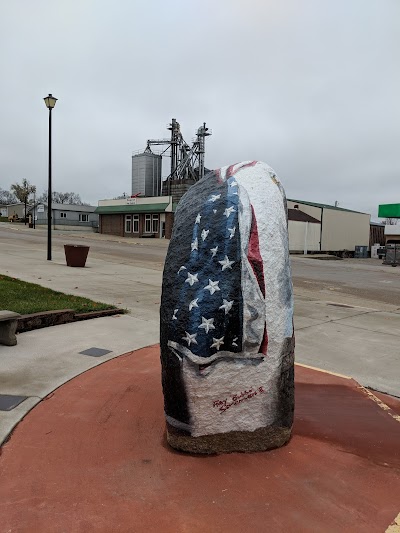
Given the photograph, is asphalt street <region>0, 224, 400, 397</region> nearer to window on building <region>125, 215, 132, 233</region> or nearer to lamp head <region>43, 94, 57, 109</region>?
lamp head <region>43, 94, 57, 109</region>

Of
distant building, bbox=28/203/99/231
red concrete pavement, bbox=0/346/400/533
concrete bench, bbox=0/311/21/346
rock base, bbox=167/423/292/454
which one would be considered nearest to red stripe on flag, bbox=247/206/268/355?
rock base, bbox=167/423/292/454

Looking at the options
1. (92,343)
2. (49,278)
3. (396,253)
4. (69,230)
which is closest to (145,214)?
(69,230)

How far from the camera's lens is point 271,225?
10.8ft

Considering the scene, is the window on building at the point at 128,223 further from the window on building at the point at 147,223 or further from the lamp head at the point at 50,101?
the lamp head at the point at 50,101

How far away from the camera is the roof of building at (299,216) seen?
39844 millimetres

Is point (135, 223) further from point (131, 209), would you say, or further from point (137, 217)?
point (131, 209)

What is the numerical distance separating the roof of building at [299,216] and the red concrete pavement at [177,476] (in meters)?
36.7

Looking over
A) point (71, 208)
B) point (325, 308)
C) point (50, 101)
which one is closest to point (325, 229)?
point (71, 208)

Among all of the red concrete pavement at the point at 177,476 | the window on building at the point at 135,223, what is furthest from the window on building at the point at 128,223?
the red concrete pavement at the point at 177,476

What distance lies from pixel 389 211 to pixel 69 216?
125 ft

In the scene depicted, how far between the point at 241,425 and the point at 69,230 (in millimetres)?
52842

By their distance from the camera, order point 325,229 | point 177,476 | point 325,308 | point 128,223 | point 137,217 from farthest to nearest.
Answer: point 128,223 → point 137,217 → point 325,229 → point 325,308 → point 177,476

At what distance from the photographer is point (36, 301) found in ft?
27.9

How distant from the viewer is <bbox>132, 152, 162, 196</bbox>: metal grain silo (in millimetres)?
56281
